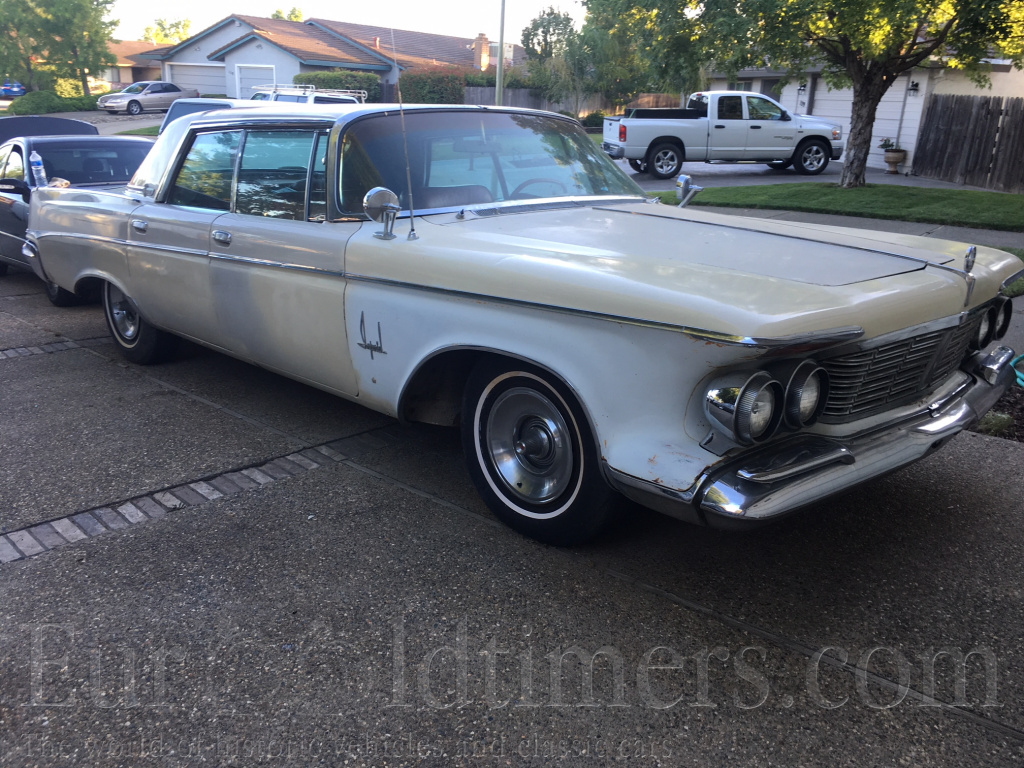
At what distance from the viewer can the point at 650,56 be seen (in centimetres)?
1313

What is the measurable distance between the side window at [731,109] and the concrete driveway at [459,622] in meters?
15.7

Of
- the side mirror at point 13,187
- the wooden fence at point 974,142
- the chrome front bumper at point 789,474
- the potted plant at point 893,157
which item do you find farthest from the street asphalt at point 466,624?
the potted plant at point 893,157

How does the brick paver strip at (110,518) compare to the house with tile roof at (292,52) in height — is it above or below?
below

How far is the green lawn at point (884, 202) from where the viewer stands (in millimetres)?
11430

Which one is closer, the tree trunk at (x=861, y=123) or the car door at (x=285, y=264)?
the car door at (x=285, y=264)

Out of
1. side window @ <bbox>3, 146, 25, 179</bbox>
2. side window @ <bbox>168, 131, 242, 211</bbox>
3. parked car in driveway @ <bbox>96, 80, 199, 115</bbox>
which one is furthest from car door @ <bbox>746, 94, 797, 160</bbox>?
parked car in driveway @ <bbox>96, 80, 199, 115</bbox>

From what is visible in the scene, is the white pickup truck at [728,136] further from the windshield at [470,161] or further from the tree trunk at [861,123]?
the windshield at [470,161]

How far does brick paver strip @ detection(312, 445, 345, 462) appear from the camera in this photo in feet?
13.9

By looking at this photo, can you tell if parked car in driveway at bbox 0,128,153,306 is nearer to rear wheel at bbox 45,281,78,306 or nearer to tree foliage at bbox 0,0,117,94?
rear wheel at bbox 45,281,78,306

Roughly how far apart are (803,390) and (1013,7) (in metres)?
10.3

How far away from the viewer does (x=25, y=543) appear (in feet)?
11.1

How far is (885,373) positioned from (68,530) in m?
3.23

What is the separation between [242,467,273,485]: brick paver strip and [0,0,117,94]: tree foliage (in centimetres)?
5187

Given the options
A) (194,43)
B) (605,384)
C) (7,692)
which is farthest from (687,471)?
(194,43)
